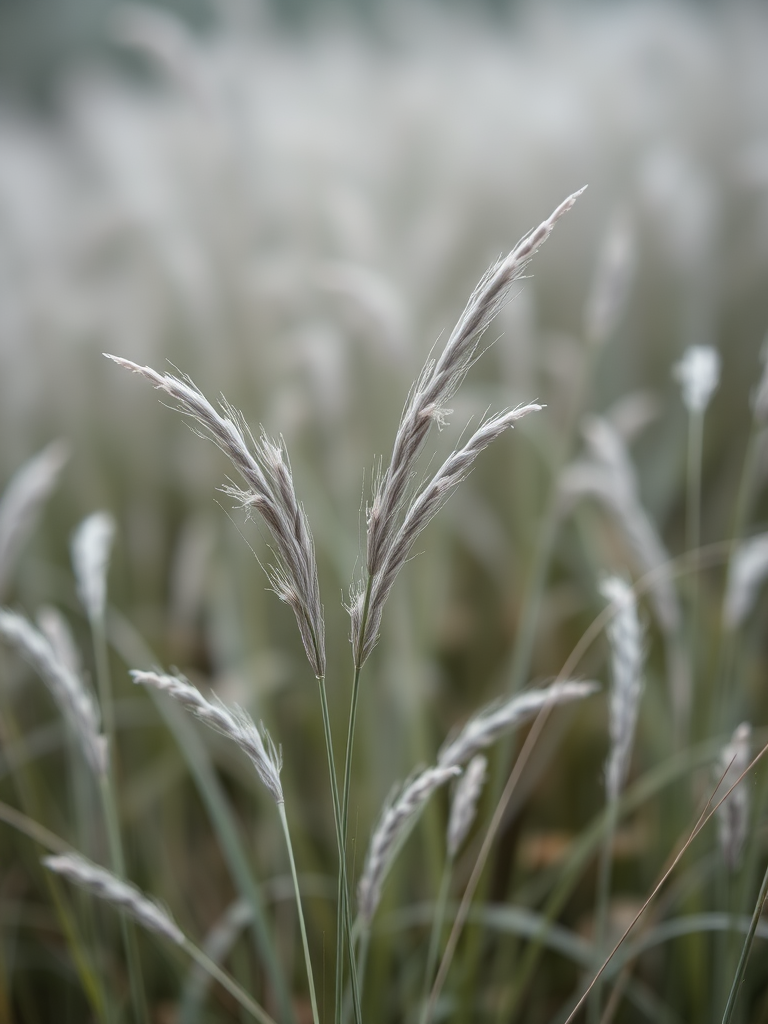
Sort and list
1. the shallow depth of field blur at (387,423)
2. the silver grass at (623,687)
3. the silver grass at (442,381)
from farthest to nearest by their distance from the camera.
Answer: the shallow depth of field blur at (387,423) → the silver grass at (623,687) → the silver grass at (442,381)

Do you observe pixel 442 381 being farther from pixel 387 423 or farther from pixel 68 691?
pixel 387 423

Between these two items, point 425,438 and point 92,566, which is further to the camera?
point 92,566

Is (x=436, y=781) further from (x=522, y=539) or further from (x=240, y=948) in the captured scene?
(x=522, y=539)

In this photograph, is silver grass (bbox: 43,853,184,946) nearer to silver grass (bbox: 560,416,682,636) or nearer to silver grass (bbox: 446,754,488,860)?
silver grass (bbox: 446,754,488,860)

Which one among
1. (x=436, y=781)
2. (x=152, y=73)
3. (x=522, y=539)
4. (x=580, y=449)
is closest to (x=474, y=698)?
(x=522, y=539)

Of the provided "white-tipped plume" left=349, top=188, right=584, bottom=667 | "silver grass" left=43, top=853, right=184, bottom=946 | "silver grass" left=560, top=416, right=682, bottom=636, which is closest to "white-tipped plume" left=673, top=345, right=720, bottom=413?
"silver grass" left=560, top=416, right=682, bottom=636

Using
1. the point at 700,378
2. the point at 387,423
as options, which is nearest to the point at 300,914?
the point at 700,378

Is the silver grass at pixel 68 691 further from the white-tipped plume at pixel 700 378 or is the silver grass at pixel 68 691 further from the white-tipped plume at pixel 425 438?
the white-tipped plume at pixel 700 378

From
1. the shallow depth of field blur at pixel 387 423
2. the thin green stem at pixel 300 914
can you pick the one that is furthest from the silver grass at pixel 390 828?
the shallow depth of field blur at pixel 387 423
